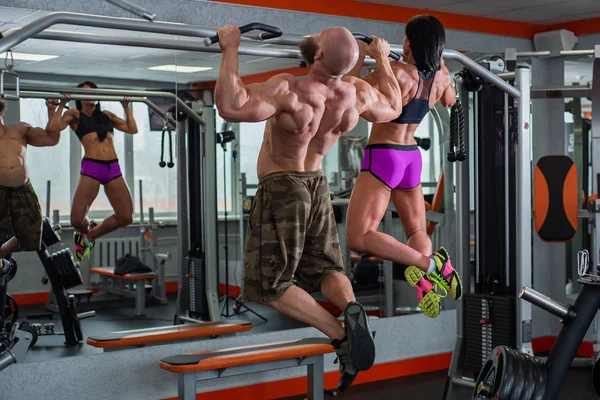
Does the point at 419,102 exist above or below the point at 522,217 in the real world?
above

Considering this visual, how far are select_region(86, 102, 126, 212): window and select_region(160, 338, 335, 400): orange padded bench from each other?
3.32 feet

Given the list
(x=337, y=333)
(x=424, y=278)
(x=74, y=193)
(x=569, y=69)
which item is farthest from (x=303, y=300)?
(x=569, y=69)

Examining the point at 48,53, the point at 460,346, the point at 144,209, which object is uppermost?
the point at 48,53

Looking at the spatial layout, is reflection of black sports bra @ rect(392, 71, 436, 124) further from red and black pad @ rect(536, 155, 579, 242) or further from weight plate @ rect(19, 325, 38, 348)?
weight plate @ rect(19, 325, 38, 348)

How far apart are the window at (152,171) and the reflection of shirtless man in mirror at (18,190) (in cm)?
59

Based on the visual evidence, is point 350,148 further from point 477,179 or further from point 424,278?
point 424,278

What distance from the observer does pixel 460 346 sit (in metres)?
5.54

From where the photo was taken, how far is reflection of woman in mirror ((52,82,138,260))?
495 cm

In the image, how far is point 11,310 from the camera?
485cm

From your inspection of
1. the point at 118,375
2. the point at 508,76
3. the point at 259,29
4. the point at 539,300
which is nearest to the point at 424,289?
the point at 539,300

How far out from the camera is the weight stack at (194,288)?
5.62 metres

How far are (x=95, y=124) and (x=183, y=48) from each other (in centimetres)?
123

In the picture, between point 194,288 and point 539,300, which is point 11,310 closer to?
point 194,288

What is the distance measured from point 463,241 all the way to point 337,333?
7.72ft
